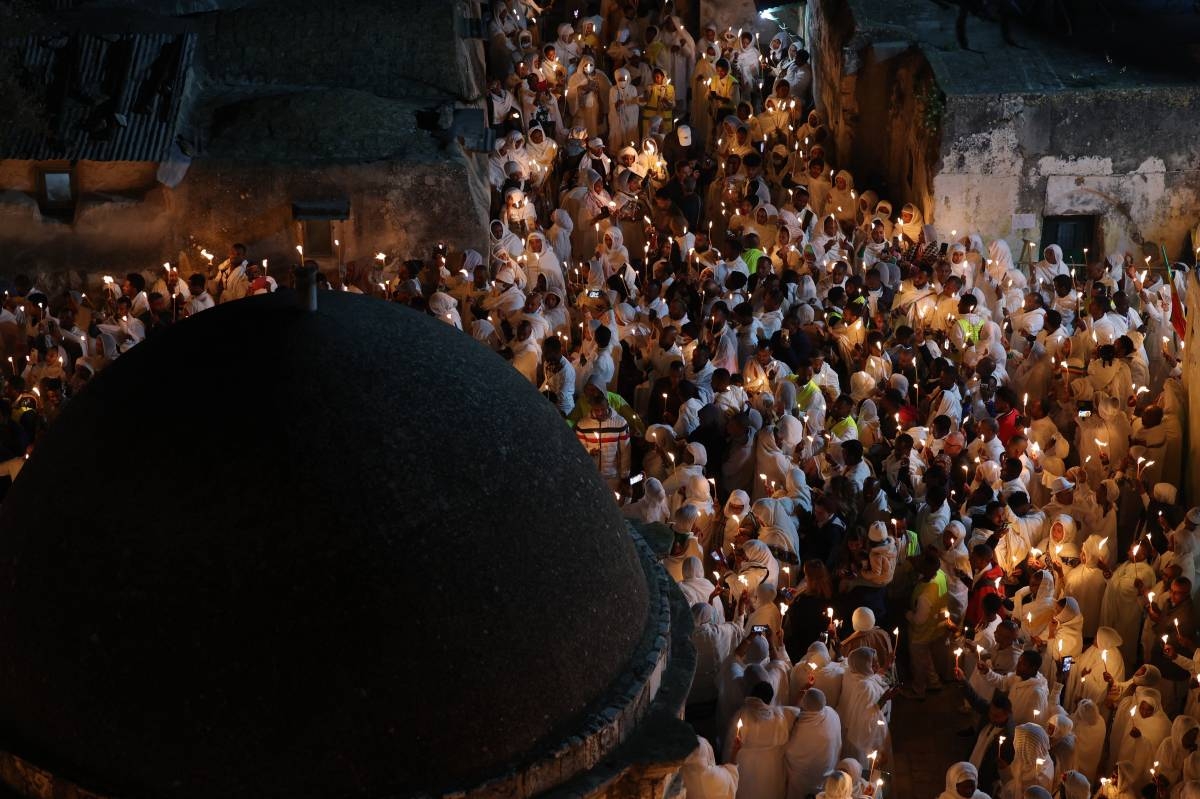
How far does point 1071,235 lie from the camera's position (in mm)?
17078

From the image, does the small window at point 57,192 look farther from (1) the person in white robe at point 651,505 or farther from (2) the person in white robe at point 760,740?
(2) the person in white robe at point 760,740

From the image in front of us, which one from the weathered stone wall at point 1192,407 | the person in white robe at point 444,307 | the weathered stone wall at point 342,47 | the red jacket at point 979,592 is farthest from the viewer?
the weathered stone wall at point 342,47

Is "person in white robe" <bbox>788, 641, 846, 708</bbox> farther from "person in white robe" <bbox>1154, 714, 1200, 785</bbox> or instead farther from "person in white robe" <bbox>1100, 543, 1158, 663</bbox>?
"person in white robe" <bbox>1100, 543, 1158, 663</bbox>

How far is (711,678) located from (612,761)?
16.8ft

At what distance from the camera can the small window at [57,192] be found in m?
15.1

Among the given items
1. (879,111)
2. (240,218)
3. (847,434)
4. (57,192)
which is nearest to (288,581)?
(847,434)

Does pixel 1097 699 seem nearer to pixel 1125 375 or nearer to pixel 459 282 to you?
pixel 1125 375

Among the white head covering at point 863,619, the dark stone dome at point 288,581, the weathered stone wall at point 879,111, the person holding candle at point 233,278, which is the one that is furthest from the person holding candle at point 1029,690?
the weathered stone wall at point 879,111

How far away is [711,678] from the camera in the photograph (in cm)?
953

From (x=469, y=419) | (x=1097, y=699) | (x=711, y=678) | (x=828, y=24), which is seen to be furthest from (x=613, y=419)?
(x=828, y=24)

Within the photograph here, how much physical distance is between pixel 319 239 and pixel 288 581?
1134cm

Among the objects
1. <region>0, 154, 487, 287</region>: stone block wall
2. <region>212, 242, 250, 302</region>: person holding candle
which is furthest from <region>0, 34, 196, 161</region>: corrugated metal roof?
<region>212, 242, 250, 302</region>: person holding candle

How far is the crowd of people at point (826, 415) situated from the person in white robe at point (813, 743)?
16mm

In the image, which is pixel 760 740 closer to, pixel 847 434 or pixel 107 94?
pixel 847 434
